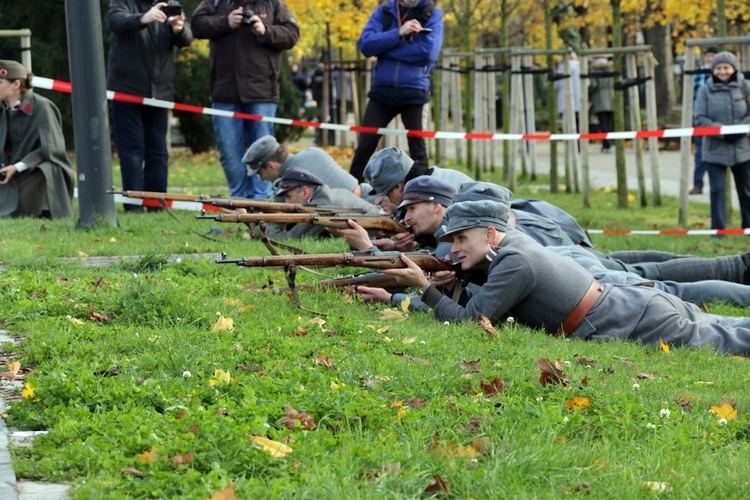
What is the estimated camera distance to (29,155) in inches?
479

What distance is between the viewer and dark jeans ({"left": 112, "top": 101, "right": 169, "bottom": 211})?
1227 centimetres

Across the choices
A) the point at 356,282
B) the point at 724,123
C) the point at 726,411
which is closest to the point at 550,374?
the point at 726,411

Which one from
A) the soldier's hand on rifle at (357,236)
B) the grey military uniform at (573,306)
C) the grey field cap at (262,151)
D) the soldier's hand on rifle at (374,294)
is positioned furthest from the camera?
the grey field cap at (262,151)

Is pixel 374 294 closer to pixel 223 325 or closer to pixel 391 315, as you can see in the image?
pixel 391 315

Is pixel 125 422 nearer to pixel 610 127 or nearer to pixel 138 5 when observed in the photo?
pixel 138 5

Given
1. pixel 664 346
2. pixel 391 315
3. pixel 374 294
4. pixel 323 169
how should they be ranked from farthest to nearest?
1. pixel 323 169
2. pixel 374 294
3. pixel 391 315
4. pixel 664 346

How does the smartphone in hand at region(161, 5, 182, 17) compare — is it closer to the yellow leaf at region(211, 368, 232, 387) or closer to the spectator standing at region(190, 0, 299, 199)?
the spectator standing at region(190, 0, 299, 199)

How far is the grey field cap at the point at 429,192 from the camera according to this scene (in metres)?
8.17

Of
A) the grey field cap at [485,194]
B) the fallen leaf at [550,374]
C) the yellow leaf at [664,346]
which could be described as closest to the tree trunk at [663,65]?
the grey field cap at [485,194]

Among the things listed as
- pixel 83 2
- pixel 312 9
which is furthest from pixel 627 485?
pixel 312 9

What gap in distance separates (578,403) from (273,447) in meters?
1.47

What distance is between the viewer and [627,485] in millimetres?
4082

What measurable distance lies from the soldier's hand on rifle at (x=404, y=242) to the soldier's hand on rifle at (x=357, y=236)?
0.98ft

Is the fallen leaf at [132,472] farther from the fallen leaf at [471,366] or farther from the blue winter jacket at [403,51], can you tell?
the blue winter jacket at [403,51]
